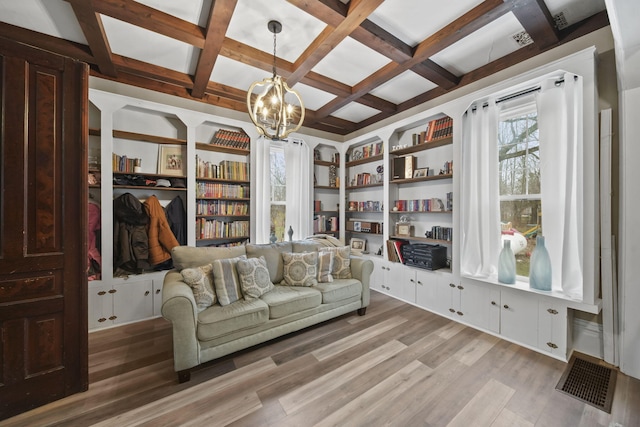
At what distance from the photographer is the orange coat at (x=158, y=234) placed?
2908 mm

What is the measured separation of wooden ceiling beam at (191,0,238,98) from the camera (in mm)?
1823

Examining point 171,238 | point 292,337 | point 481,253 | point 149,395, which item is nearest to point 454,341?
point 481,253

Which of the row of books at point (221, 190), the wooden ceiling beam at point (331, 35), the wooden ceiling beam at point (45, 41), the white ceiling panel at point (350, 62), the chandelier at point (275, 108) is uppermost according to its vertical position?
the white ceiling panel at point (350, 62)

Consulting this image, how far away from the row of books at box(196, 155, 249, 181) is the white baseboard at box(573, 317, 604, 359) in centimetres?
400

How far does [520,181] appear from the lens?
2.57 meters

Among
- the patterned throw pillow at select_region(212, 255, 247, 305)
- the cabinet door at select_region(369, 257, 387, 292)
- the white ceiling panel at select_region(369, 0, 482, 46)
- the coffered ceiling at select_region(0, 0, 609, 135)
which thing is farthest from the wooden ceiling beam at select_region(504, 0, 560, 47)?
the patterned throw pillow at select_region(212, 255, 247, 305)

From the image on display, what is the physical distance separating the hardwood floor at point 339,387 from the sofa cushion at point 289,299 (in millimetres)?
314

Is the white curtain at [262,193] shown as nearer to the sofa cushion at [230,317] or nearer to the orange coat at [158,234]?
the orange coat at [158,234]

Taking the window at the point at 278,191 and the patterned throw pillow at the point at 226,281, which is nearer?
the patterned throw pillow at the point at 226,281

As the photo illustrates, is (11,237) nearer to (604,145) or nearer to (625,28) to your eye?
(625,28)

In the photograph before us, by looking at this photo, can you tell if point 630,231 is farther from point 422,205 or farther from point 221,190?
point 221,190

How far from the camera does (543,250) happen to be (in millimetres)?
2227

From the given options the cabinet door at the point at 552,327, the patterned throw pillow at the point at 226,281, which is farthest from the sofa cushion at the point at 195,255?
the cabinet door at the point at 552,327

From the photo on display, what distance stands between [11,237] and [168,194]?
1816 millimetres
